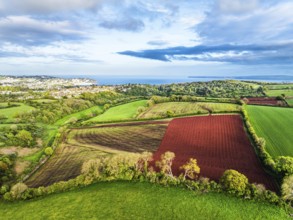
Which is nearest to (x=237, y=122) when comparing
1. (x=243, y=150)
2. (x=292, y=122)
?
(x=292, y=122)

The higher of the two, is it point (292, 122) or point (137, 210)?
point (292, 122)

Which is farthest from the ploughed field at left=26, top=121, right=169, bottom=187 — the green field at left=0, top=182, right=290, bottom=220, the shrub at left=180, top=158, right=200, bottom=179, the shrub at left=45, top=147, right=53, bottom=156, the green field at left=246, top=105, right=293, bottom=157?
the green field at left=246, top=105, right=293, bottom=157

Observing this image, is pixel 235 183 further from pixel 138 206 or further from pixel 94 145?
pixel 94 145

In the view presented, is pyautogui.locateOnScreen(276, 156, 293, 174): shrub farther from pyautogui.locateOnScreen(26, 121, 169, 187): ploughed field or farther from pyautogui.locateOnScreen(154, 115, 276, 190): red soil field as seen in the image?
pyautogui.locateOnScreen(26, 121, 169, 187): ploughed field

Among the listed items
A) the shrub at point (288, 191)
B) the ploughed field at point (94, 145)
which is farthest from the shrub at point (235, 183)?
the ploughed field at point (94, 145)

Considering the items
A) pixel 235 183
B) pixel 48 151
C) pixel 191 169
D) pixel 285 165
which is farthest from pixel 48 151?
pixel 285 165

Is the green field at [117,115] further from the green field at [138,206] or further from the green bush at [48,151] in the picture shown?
the green field at [138,206]

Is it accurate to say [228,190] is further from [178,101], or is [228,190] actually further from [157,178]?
[178,101]
